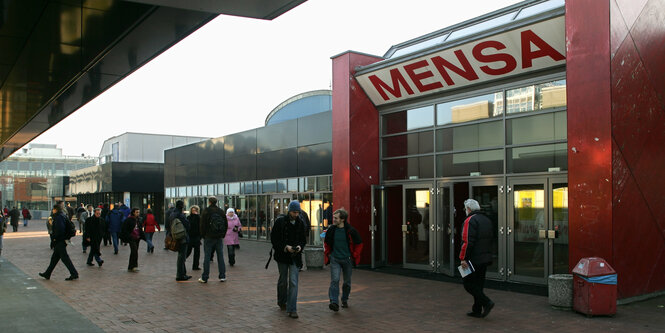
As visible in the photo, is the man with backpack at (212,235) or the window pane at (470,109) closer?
the man with backpack at (212,235)

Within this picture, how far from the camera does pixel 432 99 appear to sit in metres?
13.3

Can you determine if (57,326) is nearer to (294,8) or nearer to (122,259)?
(294,8)

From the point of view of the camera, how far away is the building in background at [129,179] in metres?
41.6

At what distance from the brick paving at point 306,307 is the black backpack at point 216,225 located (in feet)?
3.44

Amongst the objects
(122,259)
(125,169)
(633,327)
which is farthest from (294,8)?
(125,169)

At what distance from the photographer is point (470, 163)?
12492 millimetres

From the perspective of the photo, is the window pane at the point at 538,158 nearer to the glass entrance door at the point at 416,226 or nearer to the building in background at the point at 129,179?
the glass entrance door at the point at 416,226

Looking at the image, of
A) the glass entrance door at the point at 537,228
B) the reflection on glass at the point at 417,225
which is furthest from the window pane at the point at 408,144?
the glass entrance door at the point at 537,228

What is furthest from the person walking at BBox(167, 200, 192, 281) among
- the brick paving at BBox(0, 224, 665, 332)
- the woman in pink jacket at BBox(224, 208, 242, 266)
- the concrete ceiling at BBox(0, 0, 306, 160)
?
the concrete ceiling at BBox(0, 0, 306, 160)

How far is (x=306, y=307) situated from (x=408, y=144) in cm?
633

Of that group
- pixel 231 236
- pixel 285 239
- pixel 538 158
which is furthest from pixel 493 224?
pixel 231 236

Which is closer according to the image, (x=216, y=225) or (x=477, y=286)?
(x=477, y=286)

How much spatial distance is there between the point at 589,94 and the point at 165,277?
9.29 metres

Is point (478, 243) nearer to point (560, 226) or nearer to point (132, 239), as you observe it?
point (560, 226)
